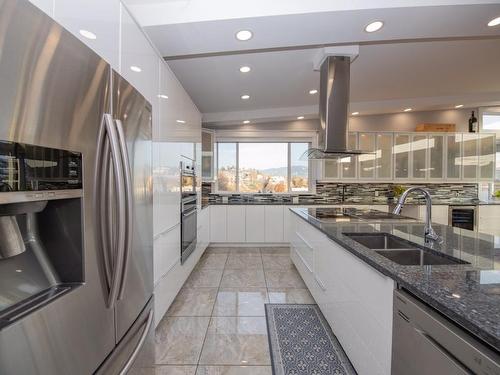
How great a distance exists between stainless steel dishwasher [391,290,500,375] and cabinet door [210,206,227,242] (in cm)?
359

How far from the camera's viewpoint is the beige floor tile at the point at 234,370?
160 cm

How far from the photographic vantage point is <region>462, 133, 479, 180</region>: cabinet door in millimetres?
4543

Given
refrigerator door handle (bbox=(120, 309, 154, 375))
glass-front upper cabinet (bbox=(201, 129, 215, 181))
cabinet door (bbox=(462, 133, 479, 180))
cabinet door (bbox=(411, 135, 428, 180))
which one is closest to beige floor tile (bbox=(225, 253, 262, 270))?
glass-front upper cabinet (bbox=(201, 129, 215, 181))

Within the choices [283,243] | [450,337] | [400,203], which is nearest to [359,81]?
[400,203]

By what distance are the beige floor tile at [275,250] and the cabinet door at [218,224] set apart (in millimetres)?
727

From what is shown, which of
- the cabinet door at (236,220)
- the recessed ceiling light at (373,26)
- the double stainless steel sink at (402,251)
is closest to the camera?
the double stainless steel sink at (402,251)

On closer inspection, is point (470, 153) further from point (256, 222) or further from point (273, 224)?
point (256, 222)

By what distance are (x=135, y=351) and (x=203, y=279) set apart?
7.02 ft

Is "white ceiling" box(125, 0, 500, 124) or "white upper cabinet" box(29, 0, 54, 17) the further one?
"white ceiling" box(125, 0, 500, 124)

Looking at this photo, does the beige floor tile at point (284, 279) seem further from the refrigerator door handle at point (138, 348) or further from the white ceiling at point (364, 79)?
the white ceiling at point (364, 79)

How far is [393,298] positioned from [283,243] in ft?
11.6

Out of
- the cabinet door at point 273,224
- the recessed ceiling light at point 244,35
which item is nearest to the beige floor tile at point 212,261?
the cabinet door at point 273,224

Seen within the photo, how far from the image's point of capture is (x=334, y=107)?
2.68 m

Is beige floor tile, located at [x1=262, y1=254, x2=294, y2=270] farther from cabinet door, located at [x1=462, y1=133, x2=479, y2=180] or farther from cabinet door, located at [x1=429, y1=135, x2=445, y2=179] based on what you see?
cabinet door, located at [x1=462, y1=133, x2=479, y2=180]
